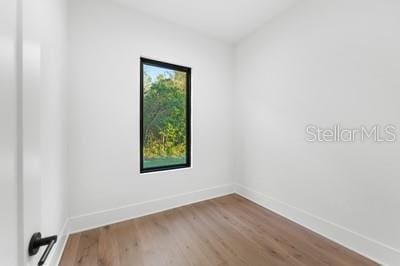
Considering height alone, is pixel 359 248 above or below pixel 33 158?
below

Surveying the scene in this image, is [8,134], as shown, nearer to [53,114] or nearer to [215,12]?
[53,114]

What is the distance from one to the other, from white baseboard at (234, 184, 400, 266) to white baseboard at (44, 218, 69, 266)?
257cm

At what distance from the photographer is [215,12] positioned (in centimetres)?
254

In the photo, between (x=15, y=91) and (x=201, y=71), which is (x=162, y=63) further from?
(x=15, y=91)

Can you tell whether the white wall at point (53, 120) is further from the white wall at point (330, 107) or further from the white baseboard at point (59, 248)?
the white wall at point (330, 107)

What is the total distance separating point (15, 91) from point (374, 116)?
251cm

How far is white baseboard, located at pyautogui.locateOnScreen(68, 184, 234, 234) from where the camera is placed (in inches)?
83.7

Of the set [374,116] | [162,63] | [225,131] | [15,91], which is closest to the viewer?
[15,91]

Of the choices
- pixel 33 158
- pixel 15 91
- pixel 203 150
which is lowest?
pixel 203 150

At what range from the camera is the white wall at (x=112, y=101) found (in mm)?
2117

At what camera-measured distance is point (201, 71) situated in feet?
10.1

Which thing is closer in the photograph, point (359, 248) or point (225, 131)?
point (359, 248)

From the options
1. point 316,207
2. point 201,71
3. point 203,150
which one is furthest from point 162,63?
point 316,207

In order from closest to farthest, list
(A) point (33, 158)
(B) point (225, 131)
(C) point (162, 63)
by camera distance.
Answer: (A) point (33, 158) → (C) point (162, 63) → (B) point (225, 131)
